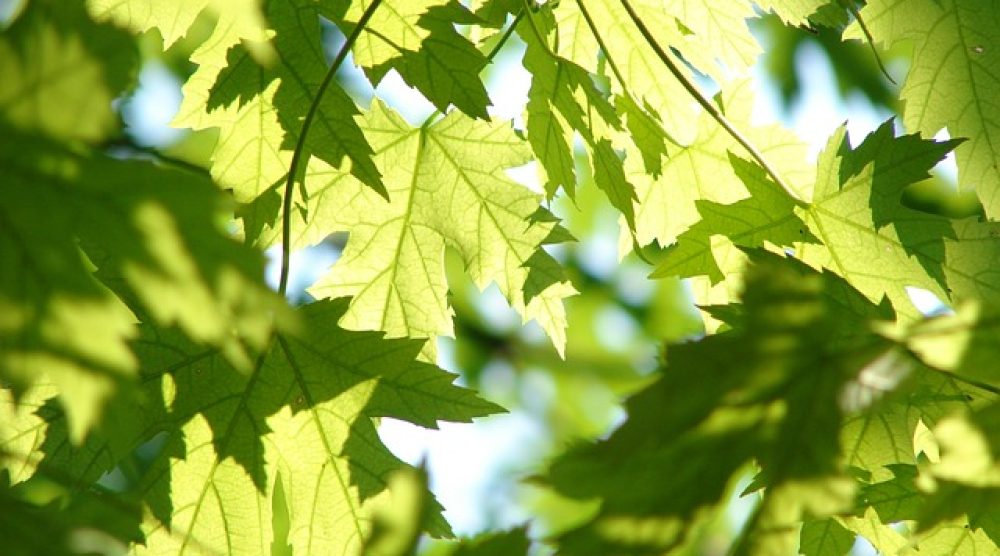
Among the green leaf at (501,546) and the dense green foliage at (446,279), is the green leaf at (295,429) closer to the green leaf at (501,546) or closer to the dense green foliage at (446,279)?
the dense green foliage at (446,279)

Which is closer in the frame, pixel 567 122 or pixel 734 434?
pixel 734 434

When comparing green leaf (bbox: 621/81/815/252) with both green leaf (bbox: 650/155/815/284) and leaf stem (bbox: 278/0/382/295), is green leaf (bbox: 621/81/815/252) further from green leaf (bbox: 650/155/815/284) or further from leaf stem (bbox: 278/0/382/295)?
leaf stem (bbox: 278/0/382/295)

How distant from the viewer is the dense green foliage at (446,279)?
63 centimetres

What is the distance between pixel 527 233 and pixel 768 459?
2.82 feet

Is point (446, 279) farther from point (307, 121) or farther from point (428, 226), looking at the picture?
point (307, 121)

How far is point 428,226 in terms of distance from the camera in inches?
63.7

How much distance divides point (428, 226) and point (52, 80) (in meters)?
1.00

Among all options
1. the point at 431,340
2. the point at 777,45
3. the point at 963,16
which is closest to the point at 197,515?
the point at 431,340

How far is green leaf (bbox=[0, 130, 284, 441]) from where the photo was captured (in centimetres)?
62

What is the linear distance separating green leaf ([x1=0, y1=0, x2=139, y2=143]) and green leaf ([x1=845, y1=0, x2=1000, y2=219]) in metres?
1.24

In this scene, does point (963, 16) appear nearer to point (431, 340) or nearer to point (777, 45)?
point (431, 340)

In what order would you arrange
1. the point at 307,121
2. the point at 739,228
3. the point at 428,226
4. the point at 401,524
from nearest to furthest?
the point at 401,524
the point at 307,121
the point at 739,228
the point at 428,226

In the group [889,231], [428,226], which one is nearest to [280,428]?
[428,226]

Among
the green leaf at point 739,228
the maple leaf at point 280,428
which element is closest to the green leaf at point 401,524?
the maple leaf at point 280,428
